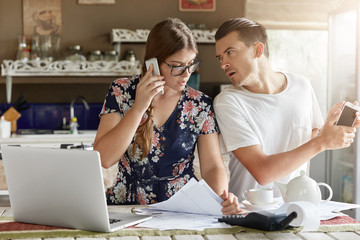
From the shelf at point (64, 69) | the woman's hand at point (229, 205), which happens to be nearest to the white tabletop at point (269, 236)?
the woman's hand at point (229, 205)

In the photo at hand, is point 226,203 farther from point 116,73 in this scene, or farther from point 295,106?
point 116,73

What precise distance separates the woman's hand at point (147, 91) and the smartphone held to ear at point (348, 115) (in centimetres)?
65

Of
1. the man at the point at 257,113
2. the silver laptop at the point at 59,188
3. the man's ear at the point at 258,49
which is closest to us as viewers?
the silver laptop at the point at 59,188

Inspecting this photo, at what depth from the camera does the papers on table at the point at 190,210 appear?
1.50 m

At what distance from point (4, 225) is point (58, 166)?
28 centimetres

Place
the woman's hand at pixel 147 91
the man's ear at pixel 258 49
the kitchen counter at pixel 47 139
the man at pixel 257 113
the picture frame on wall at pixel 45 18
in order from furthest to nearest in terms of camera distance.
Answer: the picture frame on wall at pixel 45 18, the kitchen counter at pixel 47 139, the man's ear at pixel 258 49, the man at pixel 257 113, the woman's hand at pixel 147 91

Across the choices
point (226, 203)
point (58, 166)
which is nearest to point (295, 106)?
point (226, 203)

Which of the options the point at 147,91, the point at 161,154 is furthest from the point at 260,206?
the point at 147,91

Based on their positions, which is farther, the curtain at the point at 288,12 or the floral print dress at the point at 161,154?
the curtain at the point at 288,12

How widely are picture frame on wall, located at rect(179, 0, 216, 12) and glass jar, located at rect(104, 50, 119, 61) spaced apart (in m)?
0.74

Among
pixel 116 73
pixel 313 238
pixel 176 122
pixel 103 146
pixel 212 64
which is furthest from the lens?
pixel 212 64

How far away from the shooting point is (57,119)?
15.4 feet

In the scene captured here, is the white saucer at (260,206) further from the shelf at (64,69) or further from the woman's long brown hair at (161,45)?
the shelf at (64,69)

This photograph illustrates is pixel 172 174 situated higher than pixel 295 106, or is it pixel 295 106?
pixel 295 106
